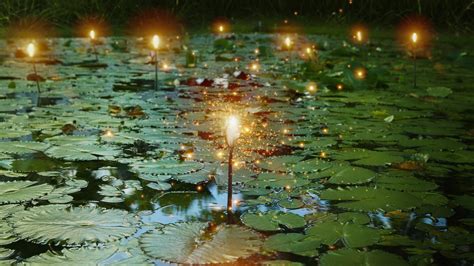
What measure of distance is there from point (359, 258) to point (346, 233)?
0.59 ft

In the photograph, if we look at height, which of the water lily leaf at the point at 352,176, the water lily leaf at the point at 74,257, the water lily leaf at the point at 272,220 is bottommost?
the water lily leaf at the point at 74,257

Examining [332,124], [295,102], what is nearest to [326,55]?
[295,102]

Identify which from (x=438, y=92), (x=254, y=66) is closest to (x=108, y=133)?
(x=438, y=92)

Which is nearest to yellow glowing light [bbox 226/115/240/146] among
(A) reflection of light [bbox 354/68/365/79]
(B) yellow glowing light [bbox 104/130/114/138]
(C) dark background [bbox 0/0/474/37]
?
(B) yellow glowing light [bbox 104/130/114/138]

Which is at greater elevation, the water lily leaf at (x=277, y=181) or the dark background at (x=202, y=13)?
the dark background at (x=202, y=13)

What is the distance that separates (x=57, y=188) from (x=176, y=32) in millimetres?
9020

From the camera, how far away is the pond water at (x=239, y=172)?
168cm

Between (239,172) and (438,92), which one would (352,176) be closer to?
(239,172)

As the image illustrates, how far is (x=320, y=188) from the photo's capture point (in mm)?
2258

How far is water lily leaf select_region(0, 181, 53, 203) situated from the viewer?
6.61 ft

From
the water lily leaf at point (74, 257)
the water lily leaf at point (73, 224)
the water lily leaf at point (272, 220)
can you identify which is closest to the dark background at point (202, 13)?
the water lily leaf at point (272, 220)

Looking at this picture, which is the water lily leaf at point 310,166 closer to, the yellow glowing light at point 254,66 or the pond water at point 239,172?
the pond water at point 239,172

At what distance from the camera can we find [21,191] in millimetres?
2098

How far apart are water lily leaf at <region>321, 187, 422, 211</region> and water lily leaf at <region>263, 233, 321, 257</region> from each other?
1.16 ft
